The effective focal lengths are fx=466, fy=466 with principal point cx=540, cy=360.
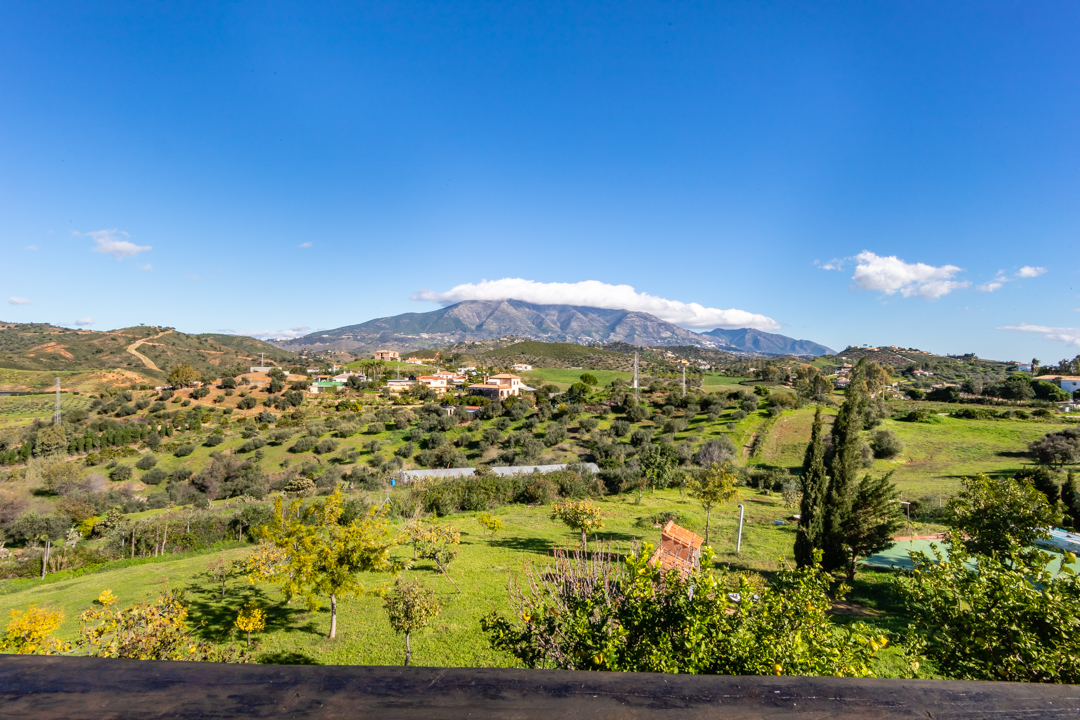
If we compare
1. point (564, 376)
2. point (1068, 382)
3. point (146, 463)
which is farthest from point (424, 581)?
point (1068, 382)

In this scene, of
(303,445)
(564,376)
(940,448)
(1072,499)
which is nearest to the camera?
(1072,499)

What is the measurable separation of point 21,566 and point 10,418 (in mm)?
47741

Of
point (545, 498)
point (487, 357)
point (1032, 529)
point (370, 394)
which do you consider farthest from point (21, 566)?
point (487, 357)

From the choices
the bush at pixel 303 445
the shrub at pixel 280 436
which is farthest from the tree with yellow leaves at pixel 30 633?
the shrub at pixel 280 436

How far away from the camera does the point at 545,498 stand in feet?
99.6

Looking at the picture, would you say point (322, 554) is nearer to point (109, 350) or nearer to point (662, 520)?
point (662, 520)

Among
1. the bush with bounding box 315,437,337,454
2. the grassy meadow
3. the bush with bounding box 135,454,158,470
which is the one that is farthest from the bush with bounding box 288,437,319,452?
the bush with bounding box 135,454,158,470

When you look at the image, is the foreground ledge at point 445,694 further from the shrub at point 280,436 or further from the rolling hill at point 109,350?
the rolling hill at point 109,350

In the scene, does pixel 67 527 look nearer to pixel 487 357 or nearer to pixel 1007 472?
pixel 1007 472

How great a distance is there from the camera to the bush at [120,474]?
36.0m

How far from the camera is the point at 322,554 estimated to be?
417 inches

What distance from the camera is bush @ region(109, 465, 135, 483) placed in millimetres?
35969

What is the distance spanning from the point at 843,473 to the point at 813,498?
1.31 m

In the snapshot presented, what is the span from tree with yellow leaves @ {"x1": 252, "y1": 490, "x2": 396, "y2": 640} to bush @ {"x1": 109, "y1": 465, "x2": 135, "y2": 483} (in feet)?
118
